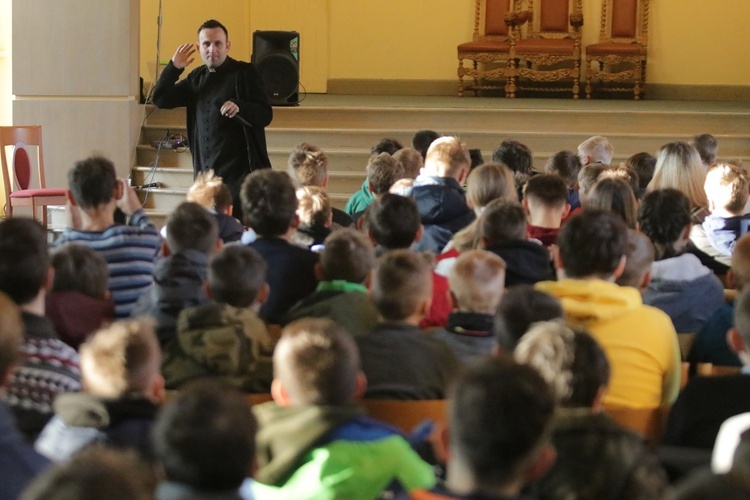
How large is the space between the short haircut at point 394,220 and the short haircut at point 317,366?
177 cm

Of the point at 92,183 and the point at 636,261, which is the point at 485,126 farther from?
the point at 636,261

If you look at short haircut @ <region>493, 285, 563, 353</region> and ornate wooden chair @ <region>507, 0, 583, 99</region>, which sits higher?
ornate wooden chair @ <region>507, 0, 583, 99</region>

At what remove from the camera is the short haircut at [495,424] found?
1.67 m

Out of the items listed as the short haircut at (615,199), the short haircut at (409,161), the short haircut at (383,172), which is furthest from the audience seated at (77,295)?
the short haircut at (409,161)

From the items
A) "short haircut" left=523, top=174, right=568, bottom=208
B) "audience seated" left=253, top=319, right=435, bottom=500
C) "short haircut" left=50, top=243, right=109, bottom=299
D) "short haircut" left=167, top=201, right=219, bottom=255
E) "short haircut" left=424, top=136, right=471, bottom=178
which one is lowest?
"audience seated" left=253, top=319, right=435, bottom=500

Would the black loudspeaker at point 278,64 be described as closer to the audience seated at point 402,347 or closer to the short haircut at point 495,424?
the audience seated at point 402,347

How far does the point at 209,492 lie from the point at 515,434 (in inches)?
18.4

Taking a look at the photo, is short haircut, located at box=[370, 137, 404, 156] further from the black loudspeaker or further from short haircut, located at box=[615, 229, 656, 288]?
the black loudspeaker

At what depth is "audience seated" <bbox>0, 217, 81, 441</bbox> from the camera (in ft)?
8.19

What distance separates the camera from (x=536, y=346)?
2133 mm

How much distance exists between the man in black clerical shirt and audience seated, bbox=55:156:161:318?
2317mm

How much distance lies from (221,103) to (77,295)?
3.30 m

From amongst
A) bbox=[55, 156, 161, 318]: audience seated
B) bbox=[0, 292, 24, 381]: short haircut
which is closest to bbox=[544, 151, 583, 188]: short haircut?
bbox=[55, 156, 161, 318]: audience seated

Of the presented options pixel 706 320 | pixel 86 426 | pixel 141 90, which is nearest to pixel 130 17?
pixel 141 90
